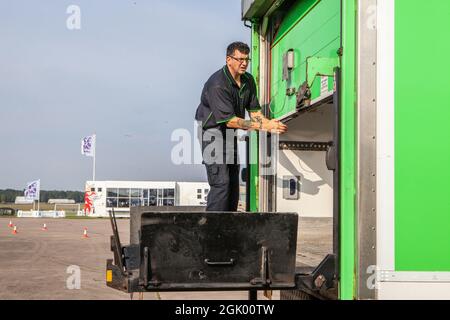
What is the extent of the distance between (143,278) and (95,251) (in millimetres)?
12284

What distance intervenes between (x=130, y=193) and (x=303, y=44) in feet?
115

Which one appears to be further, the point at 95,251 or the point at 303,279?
the point at 95,251

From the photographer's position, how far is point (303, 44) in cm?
429

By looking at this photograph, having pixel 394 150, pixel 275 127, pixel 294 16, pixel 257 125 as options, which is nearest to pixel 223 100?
pixel 257 125

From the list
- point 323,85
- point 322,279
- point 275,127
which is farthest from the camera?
point 323,85

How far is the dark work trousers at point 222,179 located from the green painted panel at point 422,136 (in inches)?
46.5

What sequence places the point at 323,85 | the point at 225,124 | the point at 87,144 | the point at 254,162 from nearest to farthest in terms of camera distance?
the point at 225,124 < the point at 323,85 < the point at 254,162 < the point at 87,144

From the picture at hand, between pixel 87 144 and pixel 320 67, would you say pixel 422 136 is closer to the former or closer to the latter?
pixel 320 67

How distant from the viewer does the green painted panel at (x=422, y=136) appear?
2.54 meters
